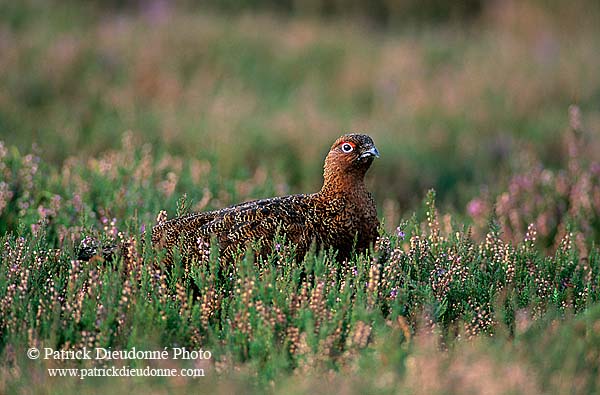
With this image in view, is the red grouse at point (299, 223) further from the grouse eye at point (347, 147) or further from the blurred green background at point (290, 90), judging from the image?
the blurred green background at point (290, 90)

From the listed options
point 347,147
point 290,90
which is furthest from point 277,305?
point 290,90

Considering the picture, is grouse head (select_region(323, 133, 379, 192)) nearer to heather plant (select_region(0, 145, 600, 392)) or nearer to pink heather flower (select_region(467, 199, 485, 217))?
heather plant (select_region(0, 145, 600, 392))

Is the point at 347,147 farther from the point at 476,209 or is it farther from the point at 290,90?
the point at 290,90

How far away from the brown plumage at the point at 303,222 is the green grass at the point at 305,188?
0.46 ft

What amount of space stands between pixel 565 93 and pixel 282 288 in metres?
8.86

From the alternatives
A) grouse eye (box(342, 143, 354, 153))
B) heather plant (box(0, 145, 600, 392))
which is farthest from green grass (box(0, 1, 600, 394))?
grouse eye (box(342, 143, 354, 153))

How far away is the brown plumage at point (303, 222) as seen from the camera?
4555 mm

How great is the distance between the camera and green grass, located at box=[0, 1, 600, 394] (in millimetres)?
3484

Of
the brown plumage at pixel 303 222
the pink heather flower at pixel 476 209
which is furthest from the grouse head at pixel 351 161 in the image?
the pink heather flower at pixel 476 209

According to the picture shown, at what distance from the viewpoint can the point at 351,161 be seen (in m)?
4.87

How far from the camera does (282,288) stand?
3998 mm

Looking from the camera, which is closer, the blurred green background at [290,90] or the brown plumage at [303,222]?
the brown plumage at [303,222]

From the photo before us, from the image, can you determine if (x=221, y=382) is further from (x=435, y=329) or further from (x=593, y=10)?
(x=593, y=10)

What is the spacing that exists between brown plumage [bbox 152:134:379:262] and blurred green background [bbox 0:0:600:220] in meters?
2.57
